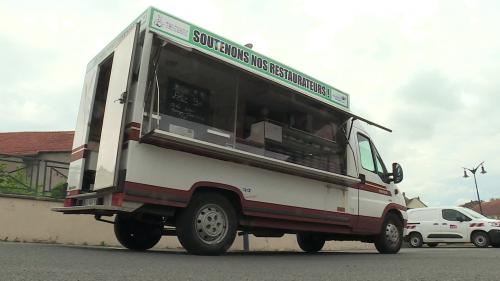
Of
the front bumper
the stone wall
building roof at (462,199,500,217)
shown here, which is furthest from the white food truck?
building roof at (462,199,500,217)

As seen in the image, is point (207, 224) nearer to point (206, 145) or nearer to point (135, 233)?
point (206, 145)

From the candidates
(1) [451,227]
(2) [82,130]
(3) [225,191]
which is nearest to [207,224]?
(3) [225,191]

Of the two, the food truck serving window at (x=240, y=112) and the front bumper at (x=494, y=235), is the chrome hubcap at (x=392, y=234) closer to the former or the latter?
the food truck serving window at (x=240, y=112)

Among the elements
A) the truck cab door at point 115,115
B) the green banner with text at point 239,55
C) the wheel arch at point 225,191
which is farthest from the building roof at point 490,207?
the truck cab door at point 115,115

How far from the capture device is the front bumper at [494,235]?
60.3 ft

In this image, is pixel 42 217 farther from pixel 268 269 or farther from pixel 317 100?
pixel 268 269

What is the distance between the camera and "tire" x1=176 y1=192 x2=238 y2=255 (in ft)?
21.4

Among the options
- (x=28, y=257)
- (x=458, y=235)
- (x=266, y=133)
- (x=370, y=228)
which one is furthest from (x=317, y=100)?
(x=458, y=235)

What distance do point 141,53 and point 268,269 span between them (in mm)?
3216

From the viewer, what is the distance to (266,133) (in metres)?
8.02

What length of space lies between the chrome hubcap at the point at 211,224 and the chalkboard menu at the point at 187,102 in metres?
1.25

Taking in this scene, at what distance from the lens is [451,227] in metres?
19.4

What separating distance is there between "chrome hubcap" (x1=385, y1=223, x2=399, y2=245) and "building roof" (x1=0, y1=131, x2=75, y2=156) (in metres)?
21.6

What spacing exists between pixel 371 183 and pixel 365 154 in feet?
1.90
